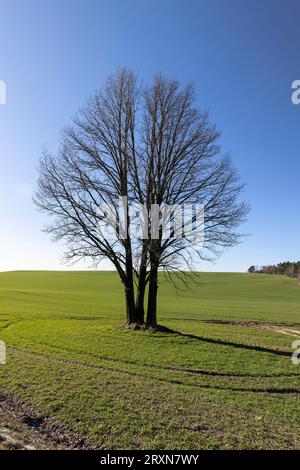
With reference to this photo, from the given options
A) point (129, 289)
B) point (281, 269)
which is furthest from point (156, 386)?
point (281, 269)

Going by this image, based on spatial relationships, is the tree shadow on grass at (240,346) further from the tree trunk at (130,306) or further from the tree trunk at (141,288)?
the tree trunk at (130,306)

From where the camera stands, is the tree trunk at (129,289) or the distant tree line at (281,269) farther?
the distant tree line at (281,269)

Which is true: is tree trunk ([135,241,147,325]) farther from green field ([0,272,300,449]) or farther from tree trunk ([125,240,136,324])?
green field ([0,272,300,449])

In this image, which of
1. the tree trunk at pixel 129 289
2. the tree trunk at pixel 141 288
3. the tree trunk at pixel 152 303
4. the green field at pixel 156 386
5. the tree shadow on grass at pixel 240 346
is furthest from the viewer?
the tree trunk at pixel 129 289

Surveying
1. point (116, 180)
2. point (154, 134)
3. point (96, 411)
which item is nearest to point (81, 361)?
point (96, 411)

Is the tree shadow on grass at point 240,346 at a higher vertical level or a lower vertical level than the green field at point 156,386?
lower

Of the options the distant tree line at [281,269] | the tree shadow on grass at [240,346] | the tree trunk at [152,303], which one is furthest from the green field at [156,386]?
the distant tree line at [281,269]

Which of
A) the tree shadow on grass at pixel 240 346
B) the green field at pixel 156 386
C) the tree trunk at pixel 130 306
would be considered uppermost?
the tree trunk at pixel 130 306

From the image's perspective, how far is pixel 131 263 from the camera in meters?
18.2

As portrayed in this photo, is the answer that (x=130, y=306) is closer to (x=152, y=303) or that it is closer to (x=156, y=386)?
(x=152, y=303)

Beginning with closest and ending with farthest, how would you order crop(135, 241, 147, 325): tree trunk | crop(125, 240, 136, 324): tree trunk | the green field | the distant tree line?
the green field → crop(135, 241, 147, 325): tree trunk → crop(125, 240, 136, 324): tree trunk → the distant tree line

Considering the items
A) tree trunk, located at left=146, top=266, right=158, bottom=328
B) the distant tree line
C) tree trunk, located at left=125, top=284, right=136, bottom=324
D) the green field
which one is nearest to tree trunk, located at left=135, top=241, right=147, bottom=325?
tree trunk, located at left=125, top=284, right=136, bottom=324
